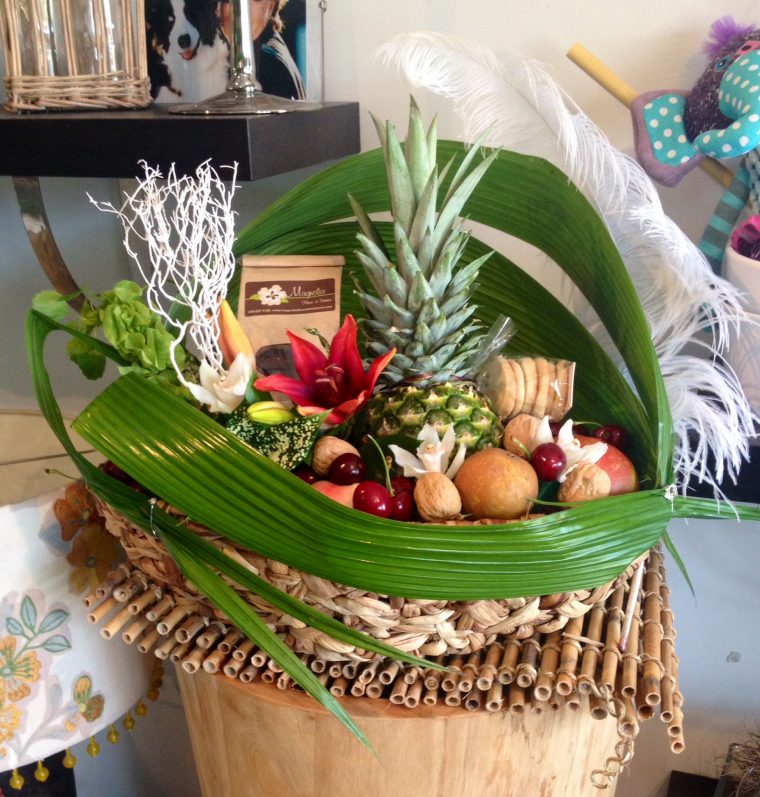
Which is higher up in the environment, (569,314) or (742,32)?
(742,32)

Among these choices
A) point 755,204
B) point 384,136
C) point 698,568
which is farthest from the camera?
point 698,568

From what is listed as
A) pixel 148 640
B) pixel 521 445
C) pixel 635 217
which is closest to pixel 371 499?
pixel 521 445

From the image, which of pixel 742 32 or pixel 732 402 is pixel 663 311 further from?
pixel 742 32

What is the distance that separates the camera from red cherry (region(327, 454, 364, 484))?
0.68 metres

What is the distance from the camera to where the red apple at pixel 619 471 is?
0.71 meters

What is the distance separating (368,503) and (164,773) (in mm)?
1162

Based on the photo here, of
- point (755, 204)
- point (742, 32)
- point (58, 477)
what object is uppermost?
point (742, 32)

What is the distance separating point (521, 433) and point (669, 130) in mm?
363

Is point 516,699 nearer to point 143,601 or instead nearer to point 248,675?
point 248,675

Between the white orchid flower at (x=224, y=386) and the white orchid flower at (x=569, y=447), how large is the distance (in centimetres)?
27

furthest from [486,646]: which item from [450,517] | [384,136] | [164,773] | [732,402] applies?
[164,773]

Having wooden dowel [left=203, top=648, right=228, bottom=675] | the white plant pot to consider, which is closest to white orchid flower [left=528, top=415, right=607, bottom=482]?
the white plant pot

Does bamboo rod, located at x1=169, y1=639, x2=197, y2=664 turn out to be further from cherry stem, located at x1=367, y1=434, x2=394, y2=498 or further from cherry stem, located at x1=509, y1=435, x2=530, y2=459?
cherry stem, located at x1=509, y1=435, x2=530, y2=459

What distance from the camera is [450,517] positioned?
0.65m
